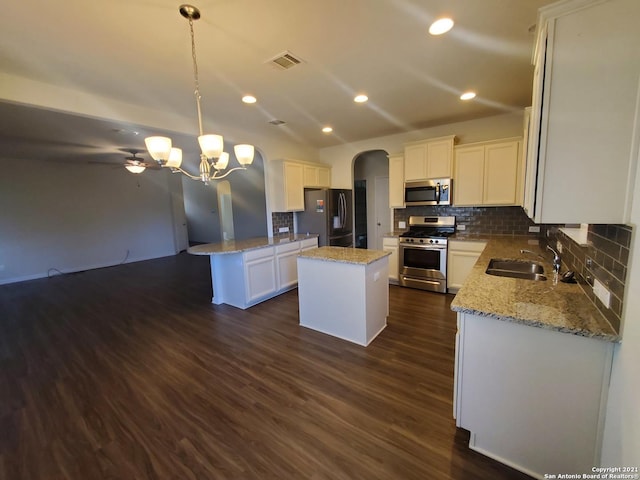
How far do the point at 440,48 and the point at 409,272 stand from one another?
9.95 feet

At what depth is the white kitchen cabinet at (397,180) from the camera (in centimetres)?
451

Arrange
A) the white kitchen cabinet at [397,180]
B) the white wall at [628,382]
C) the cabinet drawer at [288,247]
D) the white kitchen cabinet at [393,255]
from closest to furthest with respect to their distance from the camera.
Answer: the white wall at [628,382], the cabinet drawer at [288,247], the white kitchen cabinet at [393,255], the white kitchen cabinet at [397,180]

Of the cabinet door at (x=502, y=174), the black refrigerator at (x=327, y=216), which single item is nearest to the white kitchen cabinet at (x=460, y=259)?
the cabinet door at (x=502, y=174)

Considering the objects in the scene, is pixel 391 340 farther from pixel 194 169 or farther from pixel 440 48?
pixel 194 169

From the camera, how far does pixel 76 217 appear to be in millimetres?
6332

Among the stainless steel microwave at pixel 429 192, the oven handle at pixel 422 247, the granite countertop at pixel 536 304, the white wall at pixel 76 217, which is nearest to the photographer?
the granite countertop at pixel 536 304

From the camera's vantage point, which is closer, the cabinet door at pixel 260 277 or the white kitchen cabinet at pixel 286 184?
the cabinet door at pixel 260 277

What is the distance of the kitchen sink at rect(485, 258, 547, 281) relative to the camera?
2365mm

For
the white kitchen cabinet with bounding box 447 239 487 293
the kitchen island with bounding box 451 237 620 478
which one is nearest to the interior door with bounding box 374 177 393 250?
the white kitchen cabinet with bounding box 447 239 487 293

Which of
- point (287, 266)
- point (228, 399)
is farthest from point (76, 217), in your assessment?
point (228, 399)

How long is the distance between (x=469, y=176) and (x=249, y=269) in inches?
139

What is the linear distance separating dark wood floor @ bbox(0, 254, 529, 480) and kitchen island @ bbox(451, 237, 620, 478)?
0.65 feet

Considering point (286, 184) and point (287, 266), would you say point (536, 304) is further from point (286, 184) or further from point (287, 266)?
point (286, 184)

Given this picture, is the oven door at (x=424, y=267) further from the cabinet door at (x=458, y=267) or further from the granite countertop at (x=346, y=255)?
the granite countertop at (x=346, y=255)
